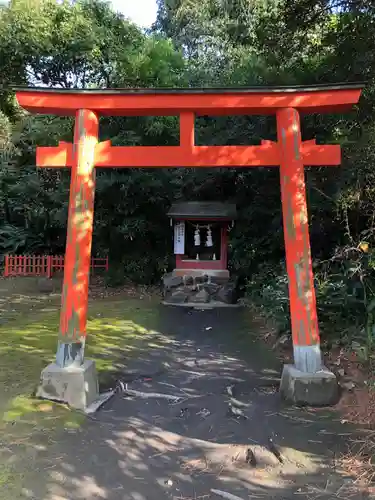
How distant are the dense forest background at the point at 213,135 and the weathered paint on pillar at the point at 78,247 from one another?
2.78m

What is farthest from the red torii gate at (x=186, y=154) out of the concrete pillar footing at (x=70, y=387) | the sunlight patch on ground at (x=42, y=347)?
the sunlight patch on ground at (x=42, y=347)

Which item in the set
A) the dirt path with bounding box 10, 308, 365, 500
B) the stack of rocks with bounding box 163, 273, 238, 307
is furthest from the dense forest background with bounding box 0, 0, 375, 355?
the dirt path with bounding box 10, 308, 365, 500

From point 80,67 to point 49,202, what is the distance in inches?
209

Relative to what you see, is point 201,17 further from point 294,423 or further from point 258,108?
point 294,423

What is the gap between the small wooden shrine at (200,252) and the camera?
33.3ft

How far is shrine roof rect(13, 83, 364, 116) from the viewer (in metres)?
4.44

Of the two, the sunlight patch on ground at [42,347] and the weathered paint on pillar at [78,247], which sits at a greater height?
the weathered paint on pillar at [78,247]

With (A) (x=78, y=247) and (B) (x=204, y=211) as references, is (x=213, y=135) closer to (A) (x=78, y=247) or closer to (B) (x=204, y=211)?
(B) (x=204, y=211)

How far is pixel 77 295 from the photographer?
172 inches

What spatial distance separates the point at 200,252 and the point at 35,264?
5926 mm

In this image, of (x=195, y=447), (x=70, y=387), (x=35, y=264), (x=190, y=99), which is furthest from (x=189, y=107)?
(x=35, y=264)

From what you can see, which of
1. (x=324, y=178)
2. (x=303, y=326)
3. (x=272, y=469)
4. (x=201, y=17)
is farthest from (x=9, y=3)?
(x=272, y=469)

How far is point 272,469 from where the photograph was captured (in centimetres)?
295

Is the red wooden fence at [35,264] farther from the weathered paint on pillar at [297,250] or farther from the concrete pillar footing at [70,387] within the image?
the weathered paint on pillar at [297,250]
